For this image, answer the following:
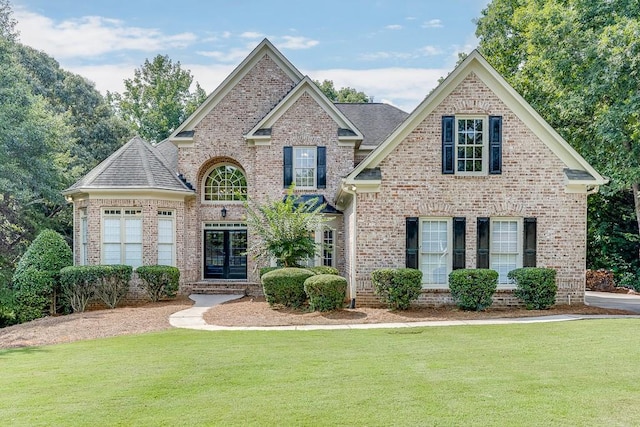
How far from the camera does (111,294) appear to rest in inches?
676

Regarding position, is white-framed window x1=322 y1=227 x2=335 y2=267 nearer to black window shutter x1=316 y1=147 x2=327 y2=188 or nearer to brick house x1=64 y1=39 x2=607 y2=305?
brick house x1=64 y1=39 x2=607 y2=305

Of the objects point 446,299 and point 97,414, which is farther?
point 446,299

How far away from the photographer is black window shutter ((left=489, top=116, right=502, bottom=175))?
1489 centimetres

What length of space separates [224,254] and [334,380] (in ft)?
48.6

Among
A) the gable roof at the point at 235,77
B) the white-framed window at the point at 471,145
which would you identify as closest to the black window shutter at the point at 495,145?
the white-framed window at the point at 471,145

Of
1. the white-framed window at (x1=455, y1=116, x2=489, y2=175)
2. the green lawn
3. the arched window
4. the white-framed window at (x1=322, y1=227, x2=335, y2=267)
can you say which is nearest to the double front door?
the arched window

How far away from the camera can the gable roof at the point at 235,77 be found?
66.7 feet

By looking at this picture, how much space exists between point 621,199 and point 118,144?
30795 millimetres

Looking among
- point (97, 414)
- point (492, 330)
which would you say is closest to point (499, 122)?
point (492, 330)

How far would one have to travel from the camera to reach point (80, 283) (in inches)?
664

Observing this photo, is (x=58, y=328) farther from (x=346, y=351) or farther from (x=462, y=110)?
(x=462, y=110)

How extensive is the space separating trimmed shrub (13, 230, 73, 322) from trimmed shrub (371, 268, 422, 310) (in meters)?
11.0

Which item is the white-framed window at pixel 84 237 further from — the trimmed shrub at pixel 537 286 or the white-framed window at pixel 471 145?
the trimmed shrub at pixel 537 286

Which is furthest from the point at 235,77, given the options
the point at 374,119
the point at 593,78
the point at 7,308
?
the point at 593,78
